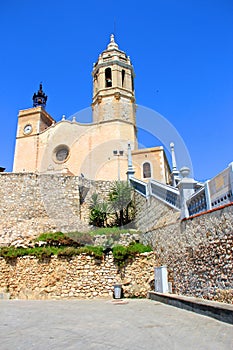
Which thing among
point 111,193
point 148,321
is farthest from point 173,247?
point 111,193

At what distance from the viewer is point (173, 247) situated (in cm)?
816

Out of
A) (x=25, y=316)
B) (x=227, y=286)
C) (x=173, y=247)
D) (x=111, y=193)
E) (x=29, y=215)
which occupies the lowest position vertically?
(x=25, y=316)

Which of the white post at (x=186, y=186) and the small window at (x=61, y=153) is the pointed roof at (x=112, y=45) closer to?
the small window at (x=61, y=153)

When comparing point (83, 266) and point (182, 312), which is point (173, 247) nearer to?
point (182, 312)

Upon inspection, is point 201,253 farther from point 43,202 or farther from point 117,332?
point 43,202

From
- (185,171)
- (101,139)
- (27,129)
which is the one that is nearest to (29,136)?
→ (27,129)

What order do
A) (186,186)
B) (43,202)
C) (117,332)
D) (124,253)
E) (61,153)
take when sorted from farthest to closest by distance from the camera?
1. (61,153)
2. (43,202)
3. (124,253)
4. (186,186)
5. (117,332)

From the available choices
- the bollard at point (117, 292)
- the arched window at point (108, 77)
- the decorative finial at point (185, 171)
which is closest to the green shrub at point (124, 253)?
the bollard at point (117, 292)

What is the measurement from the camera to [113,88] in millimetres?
26375

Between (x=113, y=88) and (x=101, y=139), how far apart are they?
5675 mm

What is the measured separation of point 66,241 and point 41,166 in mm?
15924

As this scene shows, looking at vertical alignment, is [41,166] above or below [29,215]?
above

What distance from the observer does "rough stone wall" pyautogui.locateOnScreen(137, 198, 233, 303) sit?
17.9ft

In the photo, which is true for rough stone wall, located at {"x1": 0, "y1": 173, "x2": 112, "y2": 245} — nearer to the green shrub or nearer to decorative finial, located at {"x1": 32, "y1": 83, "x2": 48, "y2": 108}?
the green shrub
